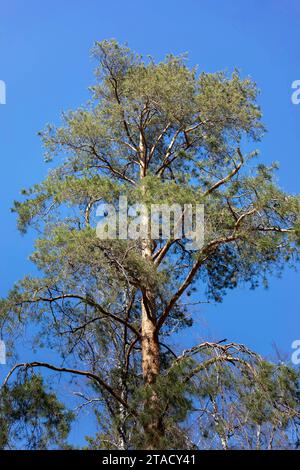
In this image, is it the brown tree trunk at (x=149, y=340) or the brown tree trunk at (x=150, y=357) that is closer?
the brown tree trunk at (x=150, y=357)

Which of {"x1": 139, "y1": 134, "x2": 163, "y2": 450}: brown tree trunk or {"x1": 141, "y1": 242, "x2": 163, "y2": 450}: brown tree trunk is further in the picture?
{"x1": 139, "y1": 134, "x2": 163, "y2": 450}: brown tree trunk

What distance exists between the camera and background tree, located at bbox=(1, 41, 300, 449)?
6309mm

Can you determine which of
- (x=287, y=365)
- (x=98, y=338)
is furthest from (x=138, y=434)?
(x=98, y=338)

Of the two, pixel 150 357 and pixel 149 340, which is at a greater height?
pixel 149 340

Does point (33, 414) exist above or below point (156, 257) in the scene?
below

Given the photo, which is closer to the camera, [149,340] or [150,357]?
[150,357]

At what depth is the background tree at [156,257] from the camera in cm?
631

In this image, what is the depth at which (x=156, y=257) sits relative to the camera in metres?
8.17

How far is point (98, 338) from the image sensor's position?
26.9 feet

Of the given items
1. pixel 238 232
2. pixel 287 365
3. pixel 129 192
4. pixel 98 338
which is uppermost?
pixel 129 192
